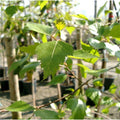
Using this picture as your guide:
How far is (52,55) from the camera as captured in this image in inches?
8.4

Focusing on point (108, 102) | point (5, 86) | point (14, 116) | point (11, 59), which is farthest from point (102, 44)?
point (5, 86)

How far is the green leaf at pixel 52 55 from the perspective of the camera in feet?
0.68

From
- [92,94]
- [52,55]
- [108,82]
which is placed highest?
[52,55]

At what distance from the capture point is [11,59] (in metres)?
1.00

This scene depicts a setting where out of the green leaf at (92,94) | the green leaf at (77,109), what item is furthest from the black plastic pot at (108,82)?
the green leaf at (77,109)

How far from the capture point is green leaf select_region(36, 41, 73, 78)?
8.2 inches

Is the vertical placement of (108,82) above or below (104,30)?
below

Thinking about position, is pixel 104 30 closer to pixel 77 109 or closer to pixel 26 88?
pixel 77 109

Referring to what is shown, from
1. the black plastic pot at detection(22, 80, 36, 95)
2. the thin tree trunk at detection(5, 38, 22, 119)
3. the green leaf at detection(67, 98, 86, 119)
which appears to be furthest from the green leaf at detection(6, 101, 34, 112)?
the black plastic pot at detection(22, 80, 36, 95)

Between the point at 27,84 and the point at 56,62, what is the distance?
2.27 meters

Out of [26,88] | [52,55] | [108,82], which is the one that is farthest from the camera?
[108,82]

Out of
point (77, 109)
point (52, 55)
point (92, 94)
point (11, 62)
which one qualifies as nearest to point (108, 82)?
point (11, 62)

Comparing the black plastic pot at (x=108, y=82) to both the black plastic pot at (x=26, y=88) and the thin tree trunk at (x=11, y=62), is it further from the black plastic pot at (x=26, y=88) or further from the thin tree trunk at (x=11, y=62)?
the thin tree trunk at (x=11, y=62)

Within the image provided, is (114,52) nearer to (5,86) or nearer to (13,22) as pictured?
(13,22)
